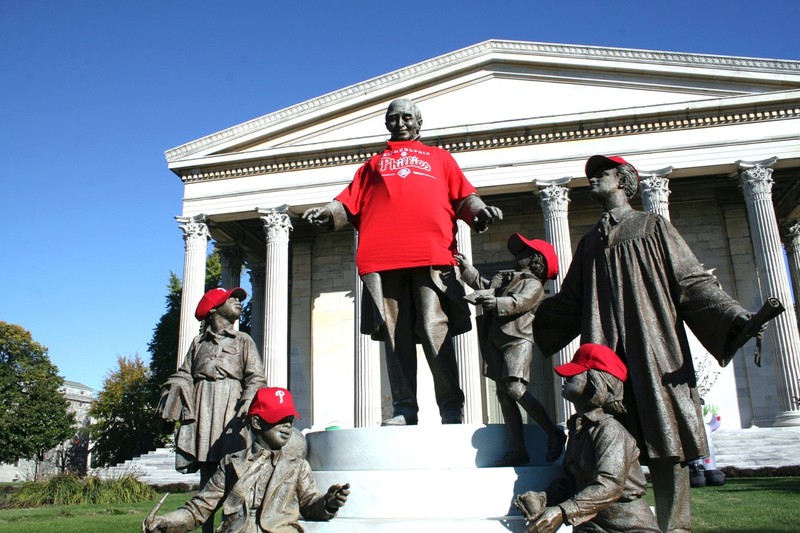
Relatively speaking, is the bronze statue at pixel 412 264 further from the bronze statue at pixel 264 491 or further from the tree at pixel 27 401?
the tree at pixel 27 401

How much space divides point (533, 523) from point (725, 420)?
26005mm

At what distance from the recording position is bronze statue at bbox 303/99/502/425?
571cm

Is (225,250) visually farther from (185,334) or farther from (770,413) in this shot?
(770,413)

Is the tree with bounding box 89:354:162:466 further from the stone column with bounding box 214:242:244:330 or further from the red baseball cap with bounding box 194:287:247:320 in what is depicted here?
the red baseball cap with bounding box 194:287:247:320

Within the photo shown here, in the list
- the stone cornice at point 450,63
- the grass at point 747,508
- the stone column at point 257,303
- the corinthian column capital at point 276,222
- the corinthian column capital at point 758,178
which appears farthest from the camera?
the stone column at point 257,303

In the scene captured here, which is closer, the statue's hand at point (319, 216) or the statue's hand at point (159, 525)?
the statue's hand at point (159, 525)

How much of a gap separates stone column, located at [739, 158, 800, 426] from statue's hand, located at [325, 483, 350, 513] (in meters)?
21.9

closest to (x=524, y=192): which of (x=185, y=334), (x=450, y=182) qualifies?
(x=185, y=334)

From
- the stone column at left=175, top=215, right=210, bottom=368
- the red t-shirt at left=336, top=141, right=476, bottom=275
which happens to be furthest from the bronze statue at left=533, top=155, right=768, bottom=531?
the stone column at left=175, top=215, right=210, bottom=368

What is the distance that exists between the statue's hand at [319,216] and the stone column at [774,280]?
20.6 m

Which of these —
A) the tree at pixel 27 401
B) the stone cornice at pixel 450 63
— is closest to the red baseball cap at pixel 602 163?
the stone cornice at pixel 450 63

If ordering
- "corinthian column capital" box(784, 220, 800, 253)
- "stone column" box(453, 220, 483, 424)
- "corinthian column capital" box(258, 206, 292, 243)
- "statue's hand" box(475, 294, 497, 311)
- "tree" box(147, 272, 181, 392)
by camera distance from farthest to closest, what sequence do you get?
"tree" box(147, 272, 181, 392) < "corinthian column capital" box(784, 220, 800, 253) < "corinthian column capital" box(258, 206, 292, 243) < "stone column" box(453, 220, 483, 424) < "statue's hand" box(475, 294, 497, 311)

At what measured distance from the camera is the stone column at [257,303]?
32.0m

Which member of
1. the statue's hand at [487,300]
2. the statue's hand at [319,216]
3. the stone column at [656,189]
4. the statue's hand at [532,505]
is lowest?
the statue's hand at [532,505]
